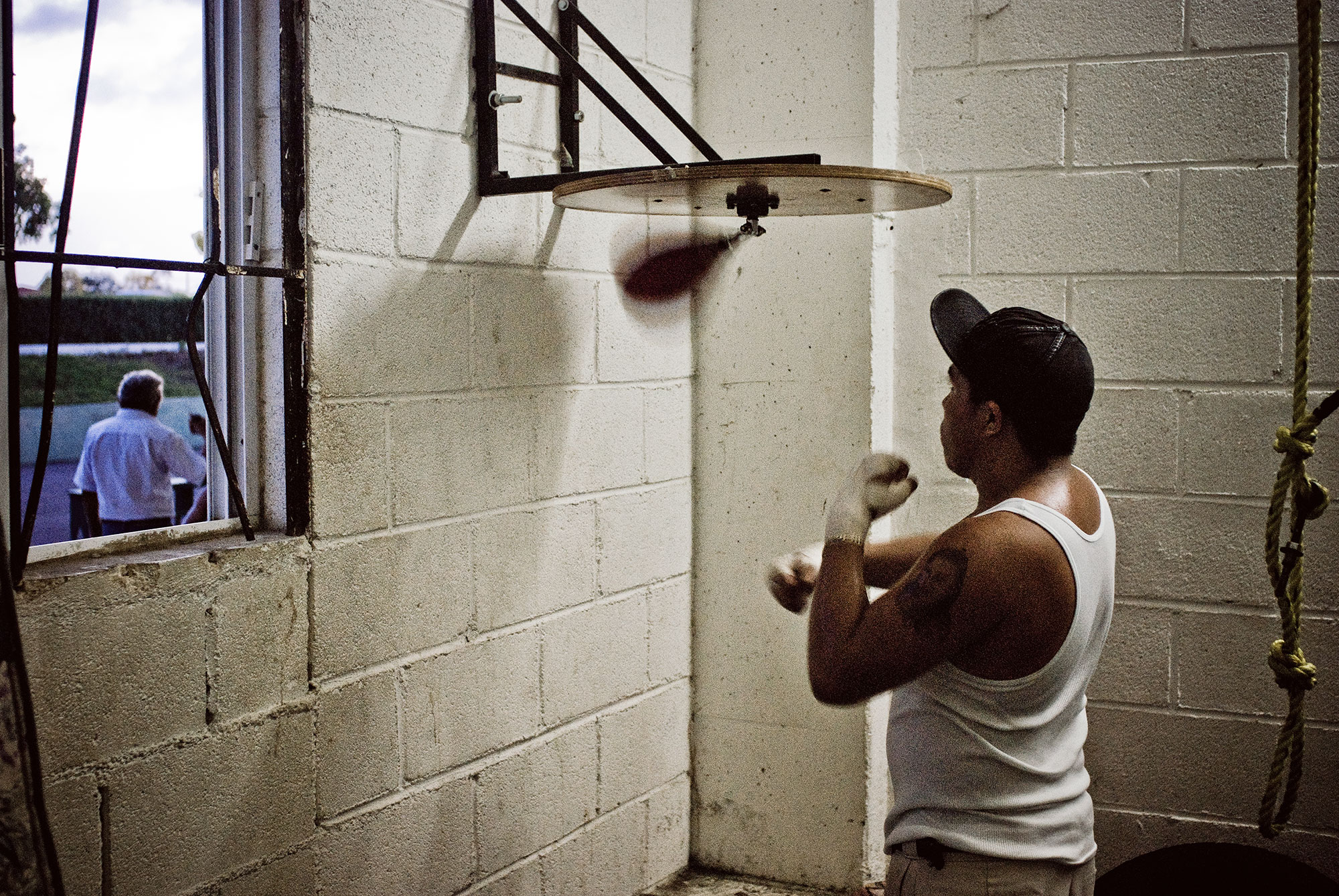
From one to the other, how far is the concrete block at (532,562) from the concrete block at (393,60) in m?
0.75

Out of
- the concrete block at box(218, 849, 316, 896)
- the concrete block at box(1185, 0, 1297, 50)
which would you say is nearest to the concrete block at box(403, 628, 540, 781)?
the concrete block at box(218, 849, 316, 896)

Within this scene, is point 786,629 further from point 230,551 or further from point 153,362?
point 153,362

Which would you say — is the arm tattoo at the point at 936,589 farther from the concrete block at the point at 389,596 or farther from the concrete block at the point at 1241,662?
the concrete block at the point at 1241,662

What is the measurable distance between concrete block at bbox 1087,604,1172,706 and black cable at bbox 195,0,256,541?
186cm

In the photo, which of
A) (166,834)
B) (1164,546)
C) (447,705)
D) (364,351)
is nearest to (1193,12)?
(1164,546)

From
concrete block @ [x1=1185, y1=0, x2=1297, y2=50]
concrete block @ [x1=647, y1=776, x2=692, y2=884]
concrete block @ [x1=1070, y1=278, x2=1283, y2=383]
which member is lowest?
concrete block @ [x1=647, y1=776, x2=692, y2=884]

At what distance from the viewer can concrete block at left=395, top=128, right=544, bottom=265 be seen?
74.6 inches

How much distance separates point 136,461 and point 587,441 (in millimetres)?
2497

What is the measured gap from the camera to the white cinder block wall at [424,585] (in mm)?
1529

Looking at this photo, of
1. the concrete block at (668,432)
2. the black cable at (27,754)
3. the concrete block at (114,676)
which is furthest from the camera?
the concrete block at (668,432)

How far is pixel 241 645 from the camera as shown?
164 centimetres

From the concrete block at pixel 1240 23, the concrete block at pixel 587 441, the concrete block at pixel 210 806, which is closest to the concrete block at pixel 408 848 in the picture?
the concrete block at pixel 210 806

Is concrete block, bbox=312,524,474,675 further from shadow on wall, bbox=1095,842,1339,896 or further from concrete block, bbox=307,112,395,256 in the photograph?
shadow on wall, bbox=1095,842,1339,896

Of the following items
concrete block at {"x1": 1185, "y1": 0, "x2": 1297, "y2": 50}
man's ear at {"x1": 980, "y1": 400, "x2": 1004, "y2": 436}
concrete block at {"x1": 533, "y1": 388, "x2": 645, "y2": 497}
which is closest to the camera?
man's ear at {"x1": 980, "y1": 400, "x2": 1004, "y2": 436}
